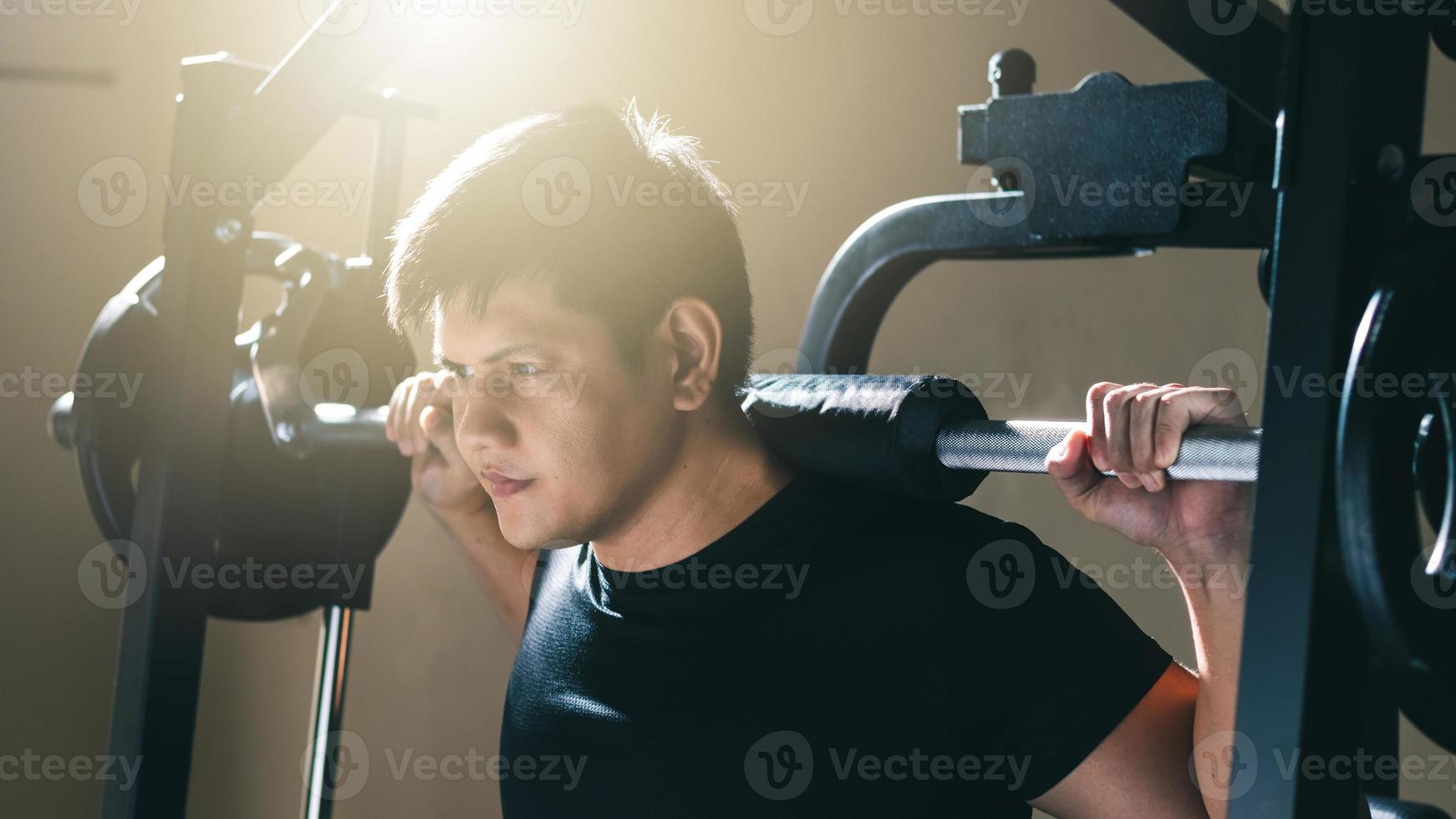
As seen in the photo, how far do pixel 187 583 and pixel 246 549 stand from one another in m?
0.40

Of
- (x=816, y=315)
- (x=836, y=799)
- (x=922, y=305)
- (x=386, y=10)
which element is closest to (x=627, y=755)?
(x=836, y=799)

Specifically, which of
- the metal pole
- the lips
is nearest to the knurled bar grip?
the lips

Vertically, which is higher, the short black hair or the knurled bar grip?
the short black hair

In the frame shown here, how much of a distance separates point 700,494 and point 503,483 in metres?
0.18

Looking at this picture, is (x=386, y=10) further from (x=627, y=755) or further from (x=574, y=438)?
(x=627, y=755)

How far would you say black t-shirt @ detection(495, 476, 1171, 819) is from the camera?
0.97 metres

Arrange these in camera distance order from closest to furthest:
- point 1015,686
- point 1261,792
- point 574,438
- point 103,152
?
point 1261,792 < point 1015,686 < point 574,438 < point 103,152

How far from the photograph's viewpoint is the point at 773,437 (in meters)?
1.10

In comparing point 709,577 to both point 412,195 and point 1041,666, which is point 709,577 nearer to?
point 1041,666

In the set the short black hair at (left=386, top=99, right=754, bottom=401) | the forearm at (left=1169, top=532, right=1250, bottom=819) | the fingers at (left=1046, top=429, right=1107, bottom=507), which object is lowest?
the forearm at (left=1169, top=532, right=1250, bottom=819)

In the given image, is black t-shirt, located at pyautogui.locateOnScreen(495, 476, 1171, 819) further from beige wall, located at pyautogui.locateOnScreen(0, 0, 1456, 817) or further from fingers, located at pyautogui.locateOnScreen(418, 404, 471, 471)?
beige wall, located at pyautogui.locateOnScreen(0, 0, 1456, 817)

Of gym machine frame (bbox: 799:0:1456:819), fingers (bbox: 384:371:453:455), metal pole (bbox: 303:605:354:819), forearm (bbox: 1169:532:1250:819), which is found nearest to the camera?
gym machine frame (bbox: 799:0:1456:819)

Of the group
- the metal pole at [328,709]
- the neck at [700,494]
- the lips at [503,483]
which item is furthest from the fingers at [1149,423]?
the metal pole at [328,709]

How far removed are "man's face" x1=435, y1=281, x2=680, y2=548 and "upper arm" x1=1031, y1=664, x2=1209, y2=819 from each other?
1.53 ft
